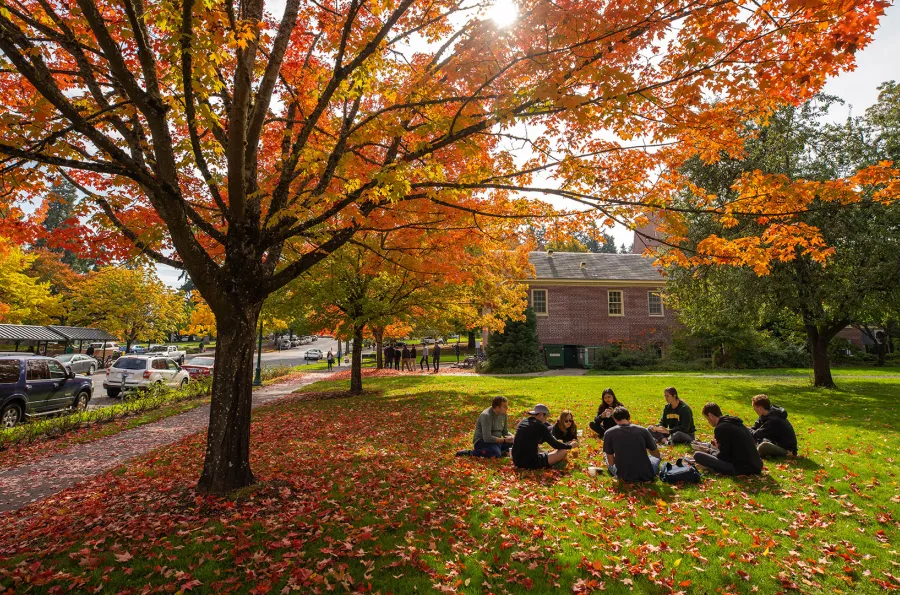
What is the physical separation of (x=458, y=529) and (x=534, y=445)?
2544mm

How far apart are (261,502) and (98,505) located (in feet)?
7.53

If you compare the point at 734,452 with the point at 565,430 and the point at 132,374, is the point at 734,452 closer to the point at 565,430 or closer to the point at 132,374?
the point at 565,430

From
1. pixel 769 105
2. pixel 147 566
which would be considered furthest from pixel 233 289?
Result: pixel 769 105

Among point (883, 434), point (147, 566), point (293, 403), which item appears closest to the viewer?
point (147, 566)

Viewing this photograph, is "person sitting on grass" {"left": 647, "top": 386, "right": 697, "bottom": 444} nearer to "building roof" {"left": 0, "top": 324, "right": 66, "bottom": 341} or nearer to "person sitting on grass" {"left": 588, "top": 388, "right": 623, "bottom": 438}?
"person sitting on grass" {"left": 588, "top": 388, "right": 623, "bottom": 438}

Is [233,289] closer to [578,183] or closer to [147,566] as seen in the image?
[147,566]

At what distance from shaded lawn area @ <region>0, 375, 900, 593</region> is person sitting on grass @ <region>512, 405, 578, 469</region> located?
26 centimetres

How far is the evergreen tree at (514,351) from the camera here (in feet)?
90.8

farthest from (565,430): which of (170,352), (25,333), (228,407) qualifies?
(170,352)

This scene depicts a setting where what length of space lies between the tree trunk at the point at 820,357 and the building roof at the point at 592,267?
14.6 meters

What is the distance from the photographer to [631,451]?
6.55 metres

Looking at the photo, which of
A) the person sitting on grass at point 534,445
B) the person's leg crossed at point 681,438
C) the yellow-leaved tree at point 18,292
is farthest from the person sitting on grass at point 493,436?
the yellow-leaved tree at point 18,292

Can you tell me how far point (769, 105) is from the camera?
5.82 meters

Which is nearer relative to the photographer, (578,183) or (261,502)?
(261,502)
